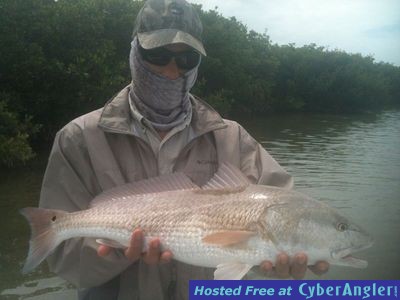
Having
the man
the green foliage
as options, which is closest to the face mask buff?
the man

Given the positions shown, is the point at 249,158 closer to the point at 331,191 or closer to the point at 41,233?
the point at 41,233

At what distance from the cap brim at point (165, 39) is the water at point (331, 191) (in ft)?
15.8

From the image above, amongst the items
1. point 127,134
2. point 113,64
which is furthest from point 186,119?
point 113,64

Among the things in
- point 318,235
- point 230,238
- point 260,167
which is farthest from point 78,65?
→ point 318,235

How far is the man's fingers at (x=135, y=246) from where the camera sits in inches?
101

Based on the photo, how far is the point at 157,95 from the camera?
3086 mm

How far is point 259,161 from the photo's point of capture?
3.08 metres

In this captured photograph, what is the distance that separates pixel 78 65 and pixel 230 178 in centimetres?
1543

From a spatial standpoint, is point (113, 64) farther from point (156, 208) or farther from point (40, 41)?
point (156, 208)

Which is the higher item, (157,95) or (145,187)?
(157,95)

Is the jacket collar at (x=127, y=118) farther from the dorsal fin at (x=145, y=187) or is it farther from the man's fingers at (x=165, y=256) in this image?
the man's fingers at (x=165, y=256)

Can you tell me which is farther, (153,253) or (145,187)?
(145,187)

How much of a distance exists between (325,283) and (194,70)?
1761mm

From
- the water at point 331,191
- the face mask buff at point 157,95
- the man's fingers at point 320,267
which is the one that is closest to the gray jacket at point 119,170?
the face mask buff at point 157,95
